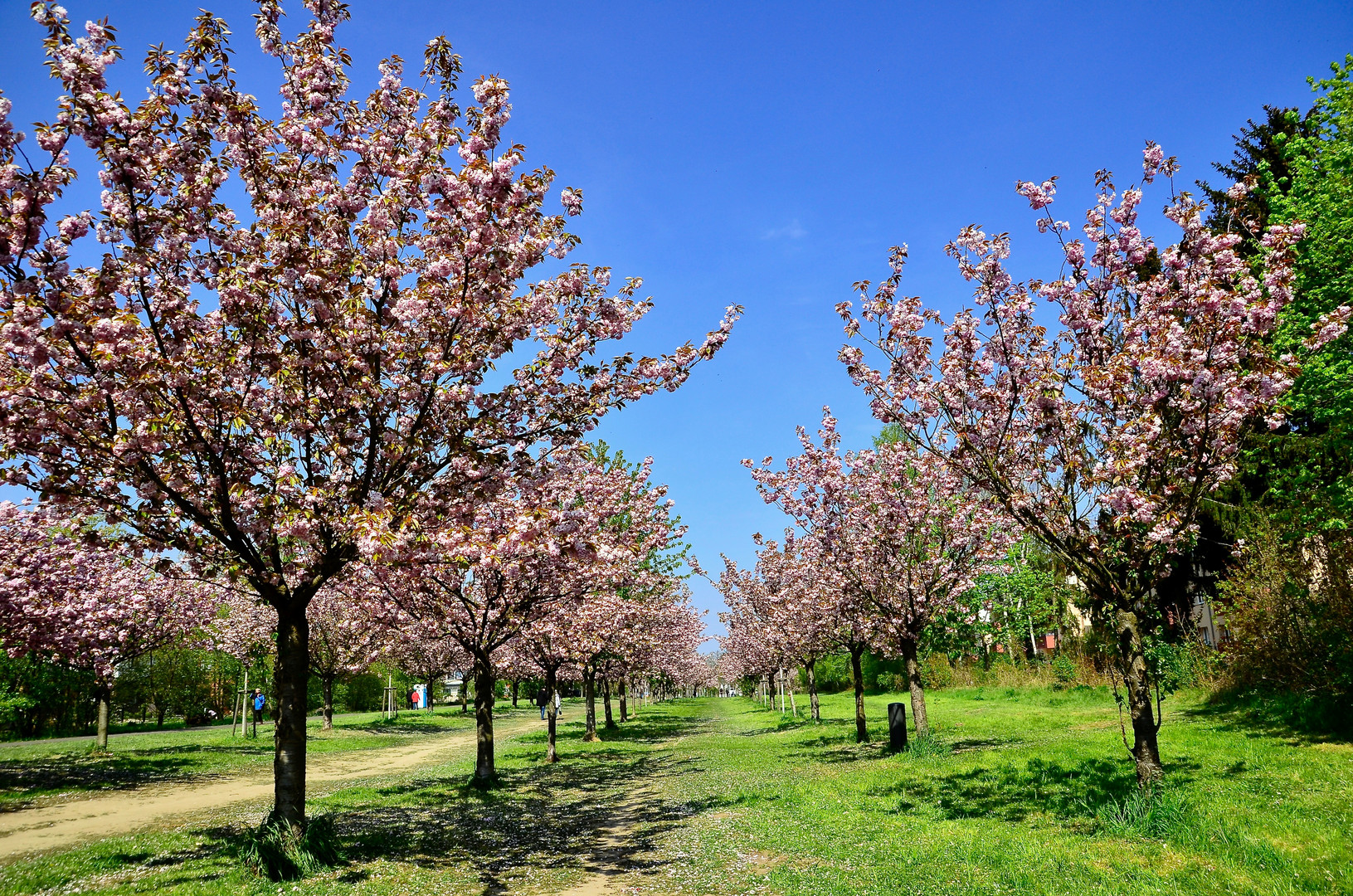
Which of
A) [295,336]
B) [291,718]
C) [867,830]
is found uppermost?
[295,336]

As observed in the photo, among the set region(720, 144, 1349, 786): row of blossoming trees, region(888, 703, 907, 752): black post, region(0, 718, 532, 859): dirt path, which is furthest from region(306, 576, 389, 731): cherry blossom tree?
region(720, 144, 1349, 786): row of blossoming trees

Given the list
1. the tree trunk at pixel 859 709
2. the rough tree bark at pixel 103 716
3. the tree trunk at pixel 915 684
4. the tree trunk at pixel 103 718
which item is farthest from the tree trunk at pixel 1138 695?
the tree trunk at pixel 103 718

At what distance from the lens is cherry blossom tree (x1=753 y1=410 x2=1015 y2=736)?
758 inches

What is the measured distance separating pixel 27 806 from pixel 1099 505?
24.8 metres

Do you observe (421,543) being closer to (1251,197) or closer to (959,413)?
(959,413)

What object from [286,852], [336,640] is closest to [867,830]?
[286,852]

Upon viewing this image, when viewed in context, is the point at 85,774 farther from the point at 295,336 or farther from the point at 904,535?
the point at 904,535

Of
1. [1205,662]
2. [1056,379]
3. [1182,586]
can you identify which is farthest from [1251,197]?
[1056,379]

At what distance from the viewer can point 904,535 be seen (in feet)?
64.7

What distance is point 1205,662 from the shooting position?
23375mm

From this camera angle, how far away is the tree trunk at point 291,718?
1070cm

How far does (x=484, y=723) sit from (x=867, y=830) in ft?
38.1

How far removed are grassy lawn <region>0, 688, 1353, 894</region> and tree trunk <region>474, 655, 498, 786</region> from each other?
78cm

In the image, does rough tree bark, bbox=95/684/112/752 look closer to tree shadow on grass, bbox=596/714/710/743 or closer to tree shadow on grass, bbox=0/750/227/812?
tree shadow on grass, bbox=0/750/227/812
